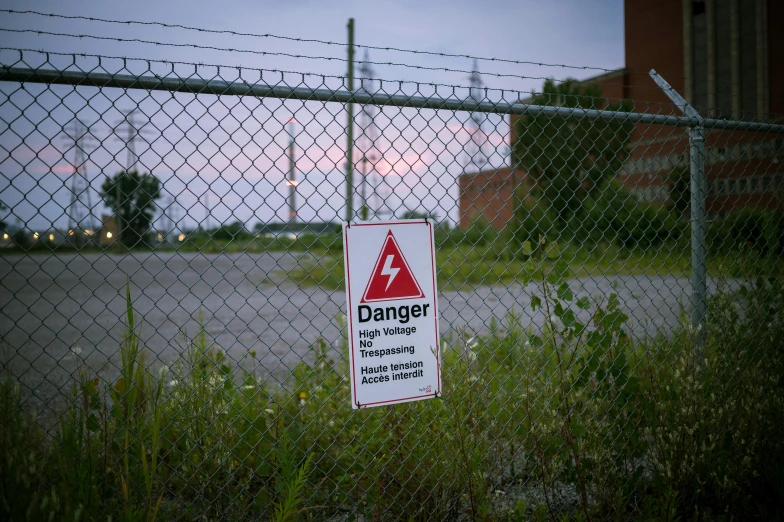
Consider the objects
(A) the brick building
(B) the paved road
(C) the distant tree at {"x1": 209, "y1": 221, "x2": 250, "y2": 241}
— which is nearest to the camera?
(C) the distant tree at {"x1": 209, "y1": 221, "x2": 250, "y2": 241}

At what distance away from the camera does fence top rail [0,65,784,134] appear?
199 centimetres

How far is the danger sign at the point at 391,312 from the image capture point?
231 centimetres

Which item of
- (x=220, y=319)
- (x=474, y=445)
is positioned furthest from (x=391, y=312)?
(x=220, y=319)

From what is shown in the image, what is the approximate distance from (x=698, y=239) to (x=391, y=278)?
2071 mm

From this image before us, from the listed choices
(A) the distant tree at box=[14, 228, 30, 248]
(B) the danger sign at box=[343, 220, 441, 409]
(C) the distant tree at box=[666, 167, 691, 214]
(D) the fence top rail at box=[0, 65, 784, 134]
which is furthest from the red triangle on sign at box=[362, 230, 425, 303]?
(C) the distant tree at box=[666, 167, 691, 214]

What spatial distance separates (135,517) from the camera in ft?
6.13

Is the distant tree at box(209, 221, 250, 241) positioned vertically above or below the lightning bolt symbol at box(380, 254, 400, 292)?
above

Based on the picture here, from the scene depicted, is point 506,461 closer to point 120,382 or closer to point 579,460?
point 579,460

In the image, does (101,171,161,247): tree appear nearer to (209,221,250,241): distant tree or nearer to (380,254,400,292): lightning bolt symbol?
(209,221,250,241): distant tree

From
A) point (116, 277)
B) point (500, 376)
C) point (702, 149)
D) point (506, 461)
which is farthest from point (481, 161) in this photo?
point (116, 277)

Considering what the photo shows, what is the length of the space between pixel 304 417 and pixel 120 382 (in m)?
1.04

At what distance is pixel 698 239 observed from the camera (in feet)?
10.5

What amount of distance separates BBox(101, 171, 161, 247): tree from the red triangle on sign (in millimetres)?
969

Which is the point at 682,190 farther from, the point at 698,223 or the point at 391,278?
the point at 391,278
